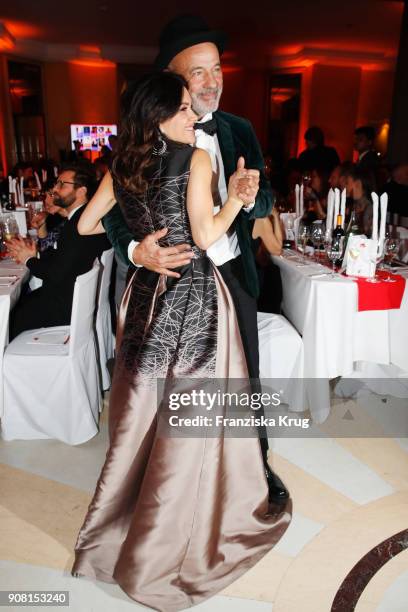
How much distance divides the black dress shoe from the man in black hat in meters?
0.72

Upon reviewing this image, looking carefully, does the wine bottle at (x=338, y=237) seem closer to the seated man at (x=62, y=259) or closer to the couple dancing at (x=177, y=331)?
the couple dancing at (x=177, y=331)

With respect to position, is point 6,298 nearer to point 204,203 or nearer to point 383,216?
point 204,203

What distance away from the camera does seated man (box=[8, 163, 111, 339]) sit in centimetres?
273

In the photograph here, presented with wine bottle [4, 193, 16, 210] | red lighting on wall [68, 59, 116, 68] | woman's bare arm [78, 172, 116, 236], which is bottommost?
wine bottle [4, 193, 16, 210]

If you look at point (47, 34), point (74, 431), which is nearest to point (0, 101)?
point (47, 34)

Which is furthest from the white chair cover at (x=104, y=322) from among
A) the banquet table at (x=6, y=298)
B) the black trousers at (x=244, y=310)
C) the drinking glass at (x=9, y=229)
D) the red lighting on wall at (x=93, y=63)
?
the red lighting on wall at (x=93, y=63)

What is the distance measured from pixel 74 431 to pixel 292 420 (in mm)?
1215

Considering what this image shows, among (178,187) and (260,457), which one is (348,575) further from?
(178,187)

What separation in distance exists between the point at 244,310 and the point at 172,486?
0.70 metres

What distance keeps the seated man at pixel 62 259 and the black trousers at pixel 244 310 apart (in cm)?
113

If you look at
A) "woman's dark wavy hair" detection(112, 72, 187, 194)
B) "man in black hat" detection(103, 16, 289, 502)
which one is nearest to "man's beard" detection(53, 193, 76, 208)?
"man in black hat" detection(103, 16, 289, 502)

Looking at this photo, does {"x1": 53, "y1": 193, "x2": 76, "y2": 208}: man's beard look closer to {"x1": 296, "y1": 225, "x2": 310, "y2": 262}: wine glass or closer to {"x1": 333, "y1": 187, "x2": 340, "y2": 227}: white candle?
{"x1": 296, "y1": 225, "x2": 310, "y2": 262}: wine glass

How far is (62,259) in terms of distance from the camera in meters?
2.72
